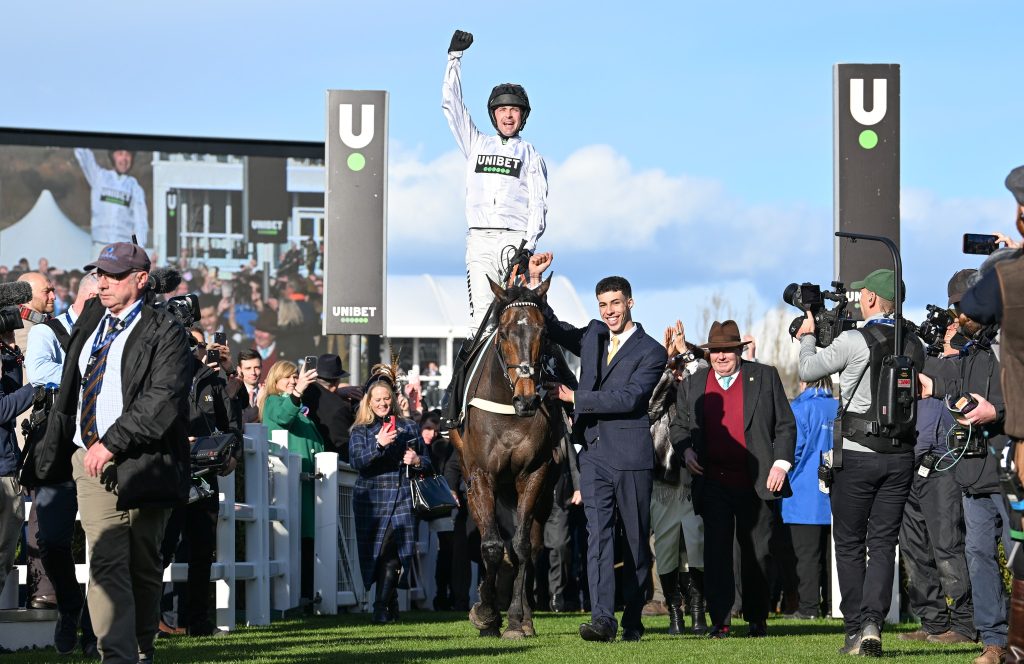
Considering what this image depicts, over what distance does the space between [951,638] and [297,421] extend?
6298 mm

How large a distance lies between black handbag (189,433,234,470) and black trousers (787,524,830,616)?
6.72 meters

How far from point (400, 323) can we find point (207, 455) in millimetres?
34174

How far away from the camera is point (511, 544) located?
12164 mm

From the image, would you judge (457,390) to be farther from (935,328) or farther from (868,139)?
(868,139)

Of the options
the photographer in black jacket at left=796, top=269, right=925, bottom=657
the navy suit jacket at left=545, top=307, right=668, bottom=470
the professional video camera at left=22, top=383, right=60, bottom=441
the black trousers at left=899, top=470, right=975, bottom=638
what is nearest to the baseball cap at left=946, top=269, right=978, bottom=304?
the photographer in black jacket at left=796, top=269, right=925, bottom=657

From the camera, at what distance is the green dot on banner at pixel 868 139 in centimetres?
1523

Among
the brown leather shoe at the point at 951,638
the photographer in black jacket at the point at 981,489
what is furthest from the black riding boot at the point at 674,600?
the photographer in black jacket at the point at 981,489

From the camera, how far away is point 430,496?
14891mm

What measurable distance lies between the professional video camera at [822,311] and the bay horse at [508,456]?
1897mm

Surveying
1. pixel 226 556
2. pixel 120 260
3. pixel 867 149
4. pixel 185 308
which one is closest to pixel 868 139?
pixel 867 149

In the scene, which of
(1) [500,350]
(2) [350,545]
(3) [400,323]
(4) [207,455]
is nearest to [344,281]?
(2) [350,545]

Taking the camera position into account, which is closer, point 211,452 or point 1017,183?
point 1017,183

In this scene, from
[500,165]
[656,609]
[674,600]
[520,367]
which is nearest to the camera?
[520,367]

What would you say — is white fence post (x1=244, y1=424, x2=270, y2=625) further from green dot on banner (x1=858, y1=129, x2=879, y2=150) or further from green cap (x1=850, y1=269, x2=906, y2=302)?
green dot on banner (x1=858, y1=129, x2=879, y2=150)
